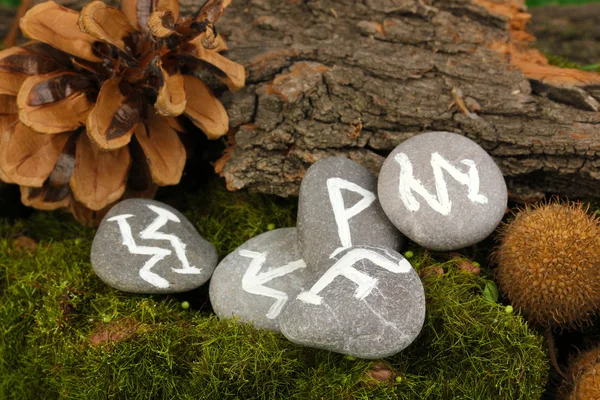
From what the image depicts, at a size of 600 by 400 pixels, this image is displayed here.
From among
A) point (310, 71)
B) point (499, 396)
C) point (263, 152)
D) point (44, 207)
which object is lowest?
point (499, 396)

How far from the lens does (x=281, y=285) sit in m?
1.84

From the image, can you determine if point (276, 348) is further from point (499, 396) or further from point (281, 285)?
point (499, 396)

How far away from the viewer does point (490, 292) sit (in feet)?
5.87

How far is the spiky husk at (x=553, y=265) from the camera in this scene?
1.63 meters

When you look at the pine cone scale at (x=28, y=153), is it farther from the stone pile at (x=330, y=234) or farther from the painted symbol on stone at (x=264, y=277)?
the painted symbol on stone at (x=264, y=277)

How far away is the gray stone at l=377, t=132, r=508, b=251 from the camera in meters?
1.76

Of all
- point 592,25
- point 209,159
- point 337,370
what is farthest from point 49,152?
point 592,25

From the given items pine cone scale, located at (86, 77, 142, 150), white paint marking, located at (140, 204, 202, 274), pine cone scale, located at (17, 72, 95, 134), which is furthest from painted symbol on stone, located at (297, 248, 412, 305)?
pine cone scale, located at (17, 72, 95, 134)

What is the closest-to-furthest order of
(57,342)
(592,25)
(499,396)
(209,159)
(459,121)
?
(499,396)
(57,342)
(459,121)
(209,159)
(592,25)

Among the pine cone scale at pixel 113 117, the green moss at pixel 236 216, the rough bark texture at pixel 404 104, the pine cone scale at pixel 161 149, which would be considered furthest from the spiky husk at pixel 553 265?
the pine cone scale at pixel 113 117

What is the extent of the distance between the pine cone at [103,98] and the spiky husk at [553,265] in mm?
1000

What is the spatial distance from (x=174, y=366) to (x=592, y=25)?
2807 millimetres

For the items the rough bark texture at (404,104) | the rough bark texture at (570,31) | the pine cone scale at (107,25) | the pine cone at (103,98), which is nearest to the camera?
the pine cone scale at (107,25)

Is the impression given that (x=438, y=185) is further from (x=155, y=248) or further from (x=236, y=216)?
(x=155, y=248)
